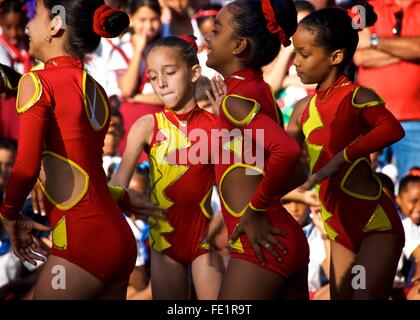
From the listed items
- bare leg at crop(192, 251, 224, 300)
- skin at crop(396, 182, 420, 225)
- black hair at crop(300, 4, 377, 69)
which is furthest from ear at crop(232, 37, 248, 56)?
skin at crop(396, 182, 420, 225)

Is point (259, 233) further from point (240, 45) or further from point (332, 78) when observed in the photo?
point (332, 78)

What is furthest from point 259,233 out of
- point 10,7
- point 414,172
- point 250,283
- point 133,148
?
point 10,7

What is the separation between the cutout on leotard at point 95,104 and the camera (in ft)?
14.3

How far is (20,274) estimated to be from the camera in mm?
7297

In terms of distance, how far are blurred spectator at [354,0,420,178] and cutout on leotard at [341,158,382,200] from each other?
258cm

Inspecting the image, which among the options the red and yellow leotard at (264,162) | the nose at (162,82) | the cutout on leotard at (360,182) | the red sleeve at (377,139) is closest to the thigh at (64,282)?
the red and yellow leotard at (264,162)

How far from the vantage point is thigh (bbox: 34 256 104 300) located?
4242mm

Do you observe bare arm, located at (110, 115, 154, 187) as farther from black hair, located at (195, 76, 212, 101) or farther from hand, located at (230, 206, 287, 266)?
hand, located at (230, 206, 287, 266)

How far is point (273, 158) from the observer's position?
14.0 feet

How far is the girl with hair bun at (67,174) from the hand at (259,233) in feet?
1.65

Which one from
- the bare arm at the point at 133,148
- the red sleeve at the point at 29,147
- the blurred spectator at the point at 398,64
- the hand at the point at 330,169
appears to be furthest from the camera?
the blurred spectator at the point at 398,64

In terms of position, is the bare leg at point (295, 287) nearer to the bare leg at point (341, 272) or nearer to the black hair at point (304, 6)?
the bare leg at point (341, 272)

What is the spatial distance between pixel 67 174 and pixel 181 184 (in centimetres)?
157

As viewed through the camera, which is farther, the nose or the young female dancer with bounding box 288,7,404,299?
the nose
